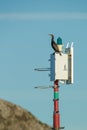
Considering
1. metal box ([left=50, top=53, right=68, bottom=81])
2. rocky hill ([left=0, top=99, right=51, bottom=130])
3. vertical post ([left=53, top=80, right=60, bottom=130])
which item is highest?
metal box ([left=50, top=53, right=68, bottom=81])

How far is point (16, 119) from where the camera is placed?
168 metres

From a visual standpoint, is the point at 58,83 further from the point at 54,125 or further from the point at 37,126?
the point at 37,126

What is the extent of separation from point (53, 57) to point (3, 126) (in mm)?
91392

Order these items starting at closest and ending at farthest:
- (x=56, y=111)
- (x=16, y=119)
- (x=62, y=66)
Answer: (x=56, y=111)
(x=62, y=66)
(x=16, y=119)

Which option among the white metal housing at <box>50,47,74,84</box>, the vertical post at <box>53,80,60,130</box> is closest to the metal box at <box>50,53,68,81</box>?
the white metal housing at <box>50,47,74,84</box>

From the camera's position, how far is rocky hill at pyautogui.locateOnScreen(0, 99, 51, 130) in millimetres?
165375

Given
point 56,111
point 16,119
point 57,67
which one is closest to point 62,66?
point 57,67

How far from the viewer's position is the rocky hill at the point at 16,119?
16538 centimetres

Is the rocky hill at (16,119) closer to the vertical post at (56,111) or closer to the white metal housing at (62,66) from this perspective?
the white metal housing at (62,66)

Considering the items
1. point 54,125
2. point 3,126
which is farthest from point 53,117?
point 3,126

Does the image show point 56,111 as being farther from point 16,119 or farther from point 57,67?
point 16,119

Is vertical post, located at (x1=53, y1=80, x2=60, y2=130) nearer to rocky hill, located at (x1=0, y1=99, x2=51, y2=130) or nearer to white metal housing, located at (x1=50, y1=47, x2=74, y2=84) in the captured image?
white metal housing, located at (x1=50, y1=47, x2=74, y2=84)

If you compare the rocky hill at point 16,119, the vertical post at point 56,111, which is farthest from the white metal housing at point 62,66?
the rocky hill at point 16,119

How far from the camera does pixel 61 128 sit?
72875 millimetres
